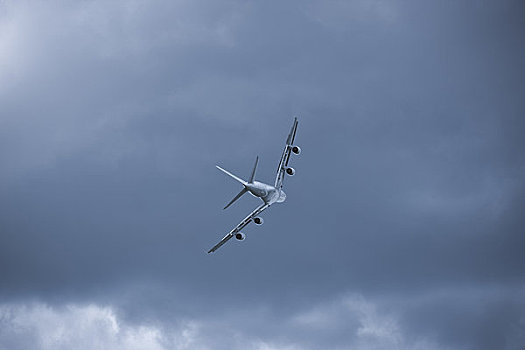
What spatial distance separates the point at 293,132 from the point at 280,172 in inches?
438

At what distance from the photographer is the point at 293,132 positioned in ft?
573

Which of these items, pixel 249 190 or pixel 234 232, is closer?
pixel 249 190

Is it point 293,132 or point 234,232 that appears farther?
point 234,232

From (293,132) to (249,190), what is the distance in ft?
53.6

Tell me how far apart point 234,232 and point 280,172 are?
72.5 ft

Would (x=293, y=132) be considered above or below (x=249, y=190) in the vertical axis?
above

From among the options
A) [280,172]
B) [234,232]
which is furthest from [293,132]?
[234,232]

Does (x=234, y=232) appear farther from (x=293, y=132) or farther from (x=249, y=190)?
(x=293, y=132)

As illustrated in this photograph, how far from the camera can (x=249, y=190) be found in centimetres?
17638

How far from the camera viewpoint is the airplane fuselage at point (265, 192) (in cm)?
17625

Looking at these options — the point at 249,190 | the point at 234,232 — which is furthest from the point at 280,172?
the point at 234,232

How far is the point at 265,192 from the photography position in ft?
589

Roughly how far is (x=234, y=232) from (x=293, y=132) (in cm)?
3294

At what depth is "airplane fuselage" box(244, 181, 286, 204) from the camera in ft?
578
